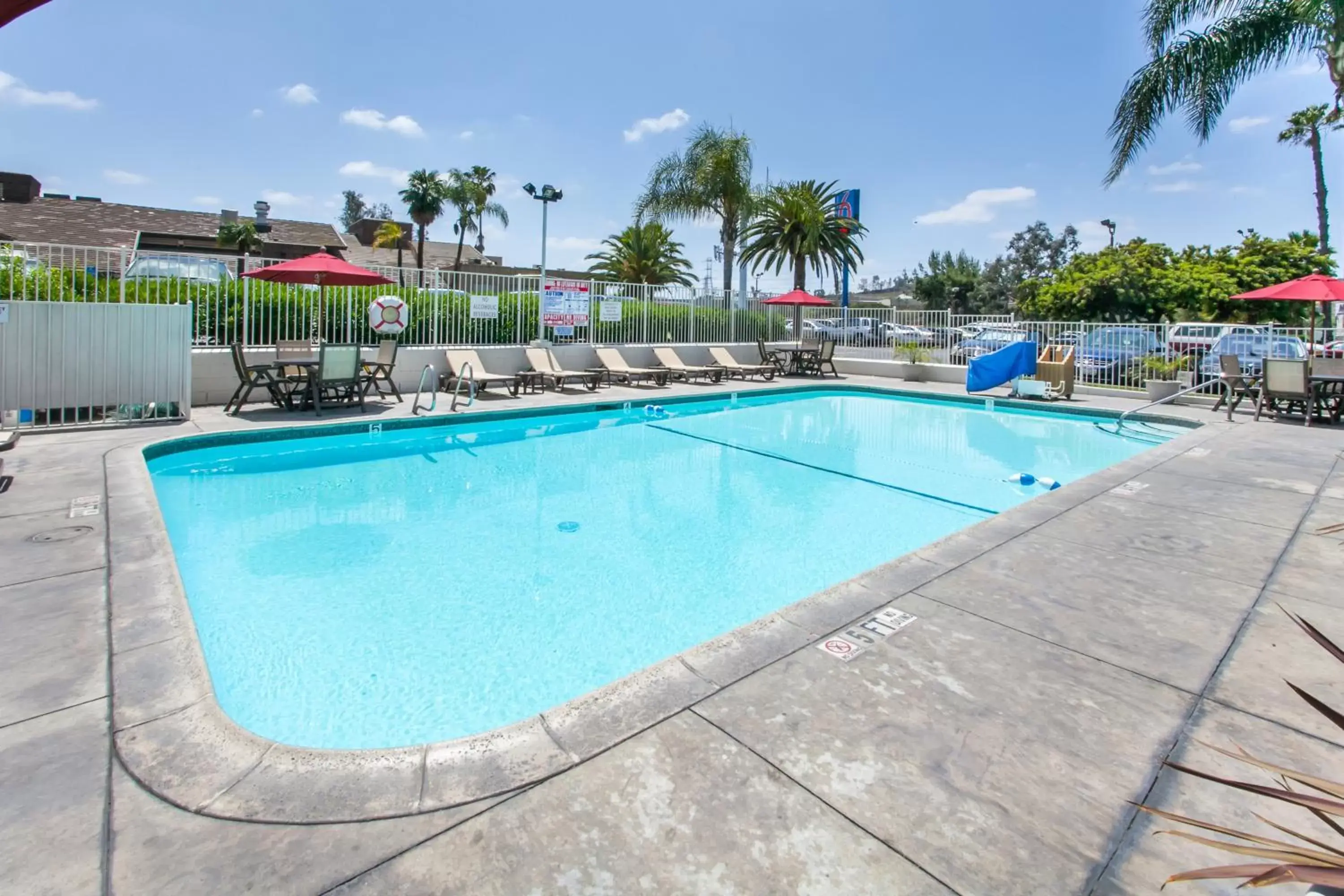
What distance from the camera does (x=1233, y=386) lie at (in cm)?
1124

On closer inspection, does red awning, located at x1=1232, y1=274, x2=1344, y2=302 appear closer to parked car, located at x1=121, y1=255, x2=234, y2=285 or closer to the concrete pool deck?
the concrete pool deck

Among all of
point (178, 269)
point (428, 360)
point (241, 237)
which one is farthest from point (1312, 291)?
point (241, 237)

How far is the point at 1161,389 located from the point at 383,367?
14188mm

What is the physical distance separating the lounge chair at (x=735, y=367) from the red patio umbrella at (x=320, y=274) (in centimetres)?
830

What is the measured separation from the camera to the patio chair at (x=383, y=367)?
1103 centimetres

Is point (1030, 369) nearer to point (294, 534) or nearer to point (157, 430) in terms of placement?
point (294, 534)

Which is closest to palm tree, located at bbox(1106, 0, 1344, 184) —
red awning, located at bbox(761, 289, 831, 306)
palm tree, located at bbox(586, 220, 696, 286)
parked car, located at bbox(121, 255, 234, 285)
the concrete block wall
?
red awning, located at bbox(761, 289, 831, 306)

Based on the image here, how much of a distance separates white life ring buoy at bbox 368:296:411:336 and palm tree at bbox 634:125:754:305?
43.3 ft

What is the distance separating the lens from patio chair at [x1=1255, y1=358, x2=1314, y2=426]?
10320 millimetres

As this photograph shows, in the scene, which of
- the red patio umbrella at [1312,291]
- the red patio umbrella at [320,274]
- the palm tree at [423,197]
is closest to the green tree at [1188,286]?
the red patio umbrella at [1312,291]

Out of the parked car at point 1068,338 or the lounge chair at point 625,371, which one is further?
the parked car at point 1068,338


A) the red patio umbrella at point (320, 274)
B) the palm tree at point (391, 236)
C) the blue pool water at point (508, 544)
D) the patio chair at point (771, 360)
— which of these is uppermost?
the palm tree at point (391, 236)

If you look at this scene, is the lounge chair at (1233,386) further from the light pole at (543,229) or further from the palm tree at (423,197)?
the palm tree at (423,197)

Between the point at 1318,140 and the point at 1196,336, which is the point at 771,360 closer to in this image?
the point at 1196,336
